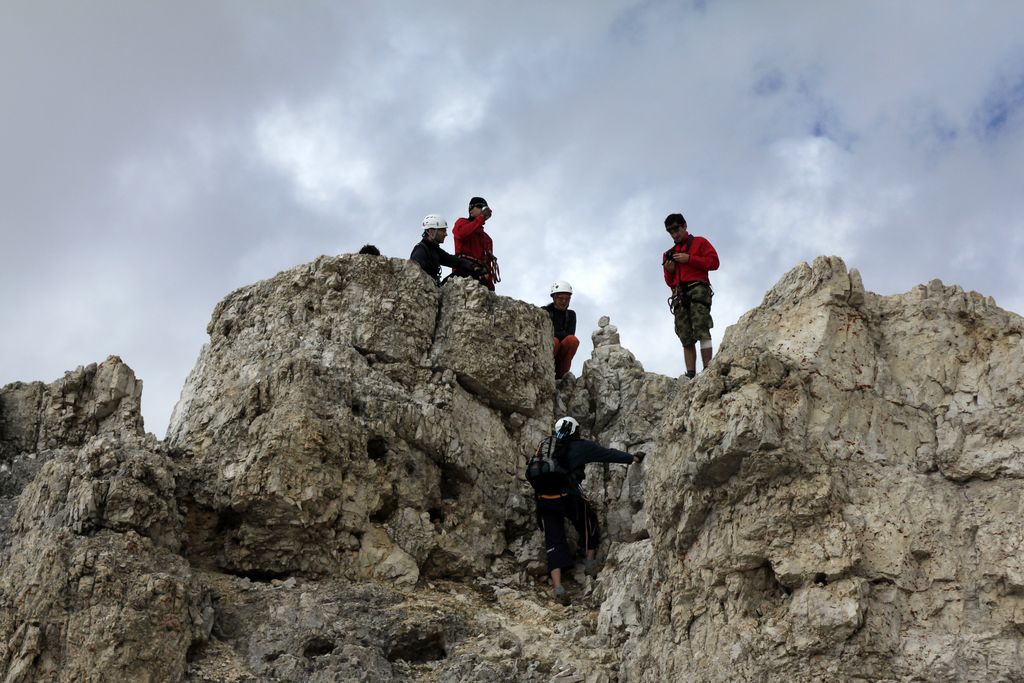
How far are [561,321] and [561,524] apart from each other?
16.8ft

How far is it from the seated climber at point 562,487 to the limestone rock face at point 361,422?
981 millimetres

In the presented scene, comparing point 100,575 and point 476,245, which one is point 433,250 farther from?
point 100,575

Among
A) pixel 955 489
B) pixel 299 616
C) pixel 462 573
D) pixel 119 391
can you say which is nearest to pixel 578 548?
pixel 462 573

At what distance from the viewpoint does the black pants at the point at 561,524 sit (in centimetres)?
1714

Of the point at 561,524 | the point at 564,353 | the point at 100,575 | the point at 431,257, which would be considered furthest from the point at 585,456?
the point at 100,575

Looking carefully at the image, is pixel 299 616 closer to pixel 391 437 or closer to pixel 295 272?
pixel 391 437

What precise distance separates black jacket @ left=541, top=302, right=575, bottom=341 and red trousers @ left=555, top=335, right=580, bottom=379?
6.3 inches

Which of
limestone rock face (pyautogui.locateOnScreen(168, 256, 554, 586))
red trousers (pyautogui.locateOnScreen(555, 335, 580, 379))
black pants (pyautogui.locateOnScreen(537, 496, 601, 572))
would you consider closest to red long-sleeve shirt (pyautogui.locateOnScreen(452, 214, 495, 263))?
limestone rock face (pyautogui.locateOnScreen(168, 256, 554, 586))

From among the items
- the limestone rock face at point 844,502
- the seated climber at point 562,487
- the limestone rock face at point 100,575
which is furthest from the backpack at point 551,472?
the limestone rock face at point 100,575

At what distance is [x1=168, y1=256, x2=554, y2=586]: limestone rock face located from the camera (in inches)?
645

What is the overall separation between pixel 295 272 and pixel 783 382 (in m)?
8.67

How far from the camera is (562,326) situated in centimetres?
2136

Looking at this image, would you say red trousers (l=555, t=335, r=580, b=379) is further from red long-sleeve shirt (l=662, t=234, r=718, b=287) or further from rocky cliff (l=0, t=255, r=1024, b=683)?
red long-sleeve shirt (l=662, t=234, r=718, b=287)

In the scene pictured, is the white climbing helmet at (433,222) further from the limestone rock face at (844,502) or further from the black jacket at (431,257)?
the limestone rock face at (844,502)
